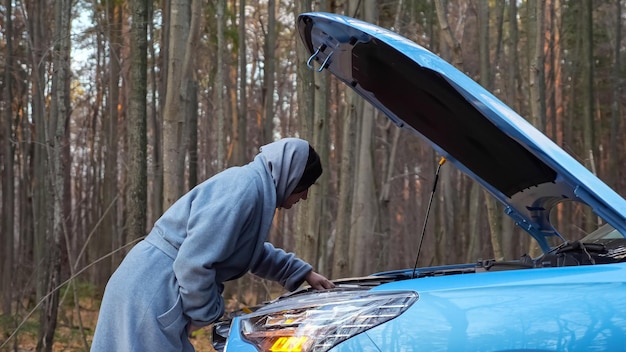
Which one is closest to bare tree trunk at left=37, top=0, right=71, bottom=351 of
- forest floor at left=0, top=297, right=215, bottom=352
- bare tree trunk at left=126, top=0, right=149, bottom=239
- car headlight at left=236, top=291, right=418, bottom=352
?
forest floor at left=0, top=297, right=215, bottom=352

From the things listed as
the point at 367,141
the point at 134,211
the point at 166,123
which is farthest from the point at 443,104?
the point at 367,141

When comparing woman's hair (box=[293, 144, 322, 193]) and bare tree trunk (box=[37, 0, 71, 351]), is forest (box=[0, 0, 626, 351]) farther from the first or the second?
woman's hair (box=[293, 144, 322, 193])

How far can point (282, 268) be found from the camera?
12.2 feet

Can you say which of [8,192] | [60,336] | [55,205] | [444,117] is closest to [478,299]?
[444,117]

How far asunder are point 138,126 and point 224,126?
7.89m

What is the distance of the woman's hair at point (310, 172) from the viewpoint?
3.25 m

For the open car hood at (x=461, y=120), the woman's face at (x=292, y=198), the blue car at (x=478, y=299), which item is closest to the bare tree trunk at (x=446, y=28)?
the open car hood at (x=461, y=120)

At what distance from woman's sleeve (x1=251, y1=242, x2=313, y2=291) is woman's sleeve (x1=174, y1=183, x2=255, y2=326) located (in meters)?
0.61

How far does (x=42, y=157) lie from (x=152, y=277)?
12111mm

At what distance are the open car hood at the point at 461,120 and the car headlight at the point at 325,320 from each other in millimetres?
737

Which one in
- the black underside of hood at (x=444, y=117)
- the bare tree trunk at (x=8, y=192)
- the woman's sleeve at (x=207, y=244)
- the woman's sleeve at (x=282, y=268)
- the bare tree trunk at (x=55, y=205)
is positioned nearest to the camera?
the woman's sleeve at (x=207, y=244)

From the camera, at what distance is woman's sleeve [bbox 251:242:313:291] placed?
12.0 ft

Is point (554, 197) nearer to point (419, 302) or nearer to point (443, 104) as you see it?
point (443, 104)

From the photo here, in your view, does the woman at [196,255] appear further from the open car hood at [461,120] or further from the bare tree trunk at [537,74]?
the bare tree trunk at [537,74]
